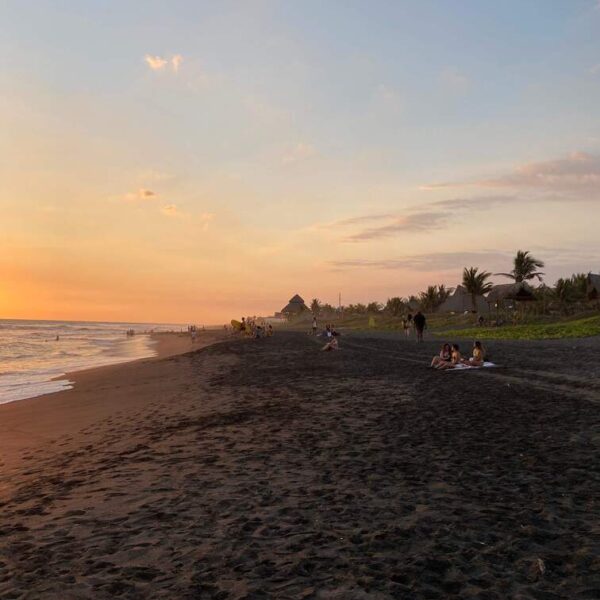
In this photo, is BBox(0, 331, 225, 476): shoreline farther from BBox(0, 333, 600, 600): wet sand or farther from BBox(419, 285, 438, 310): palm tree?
BBox(419, 285, 438, 310): palm tree

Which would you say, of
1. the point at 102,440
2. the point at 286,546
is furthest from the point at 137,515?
the point at 102,440

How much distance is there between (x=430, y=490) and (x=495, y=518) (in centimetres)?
98

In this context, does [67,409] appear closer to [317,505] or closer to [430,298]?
[317,505]

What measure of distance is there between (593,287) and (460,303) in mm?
20277

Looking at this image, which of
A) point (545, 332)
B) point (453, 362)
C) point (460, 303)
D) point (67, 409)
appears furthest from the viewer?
point (460, 303)

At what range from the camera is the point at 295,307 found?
144 meters

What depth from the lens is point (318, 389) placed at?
1477cm

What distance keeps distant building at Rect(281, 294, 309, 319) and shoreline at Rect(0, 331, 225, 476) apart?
394 feet

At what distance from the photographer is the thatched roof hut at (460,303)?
7669 cm

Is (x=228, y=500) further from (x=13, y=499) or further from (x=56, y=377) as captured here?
(x=56, y=377)

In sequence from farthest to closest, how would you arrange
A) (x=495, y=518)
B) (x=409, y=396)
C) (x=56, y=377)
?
(x=56, y=377) < (x=409, y=396) < (x=495, y=518)

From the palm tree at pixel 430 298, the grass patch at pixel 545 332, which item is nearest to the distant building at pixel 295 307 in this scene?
the palm tree at pixel 430 298

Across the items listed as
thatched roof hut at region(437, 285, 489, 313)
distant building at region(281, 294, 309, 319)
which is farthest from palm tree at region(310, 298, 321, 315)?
thatched roof hut at region(437, 285, 489, 313)

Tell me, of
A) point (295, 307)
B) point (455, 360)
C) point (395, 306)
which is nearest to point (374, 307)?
point (395, 306)
